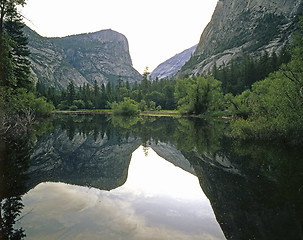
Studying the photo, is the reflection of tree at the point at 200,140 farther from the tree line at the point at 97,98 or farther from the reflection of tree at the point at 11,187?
the tree line at the point at 97,98

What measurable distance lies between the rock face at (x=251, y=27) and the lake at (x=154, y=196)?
126 meters

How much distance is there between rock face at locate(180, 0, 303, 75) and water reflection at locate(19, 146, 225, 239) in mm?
130039

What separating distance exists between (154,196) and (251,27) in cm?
19107

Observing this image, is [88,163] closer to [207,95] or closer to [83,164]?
[83,164]

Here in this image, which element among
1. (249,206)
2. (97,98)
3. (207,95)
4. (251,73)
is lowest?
(249,206)

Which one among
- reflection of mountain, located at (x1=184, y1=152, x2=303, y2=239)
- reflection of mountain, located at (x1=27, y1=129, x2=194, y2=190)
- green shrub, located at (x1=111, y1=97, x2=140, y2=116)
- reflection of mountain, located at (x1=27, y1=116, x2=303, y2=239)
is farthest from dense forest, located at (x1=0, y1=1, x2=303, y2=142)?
reflection of mountain, located at (x1=184, y1=152, x2=303, y2=239)

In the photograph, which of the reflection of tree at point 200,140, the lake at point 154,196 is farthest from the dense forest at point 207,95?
the lake at point 154,196

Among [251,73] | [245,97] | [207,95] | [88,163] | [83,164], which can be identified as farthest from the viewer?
[251,73]

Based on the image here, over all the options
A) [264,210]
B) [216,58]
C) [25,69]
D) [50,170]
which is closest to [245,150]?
[264,210]

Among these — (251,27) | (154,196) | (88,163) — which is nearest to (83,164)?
(88,163)

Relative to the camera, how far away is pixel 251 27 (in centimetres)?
16300

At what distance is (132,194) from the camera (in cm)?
820

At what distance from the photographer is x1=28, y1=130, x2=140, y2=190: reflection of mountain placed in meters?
9.75

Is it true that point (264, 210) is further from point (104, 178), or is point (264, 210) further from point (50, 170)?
point (50, 170)
